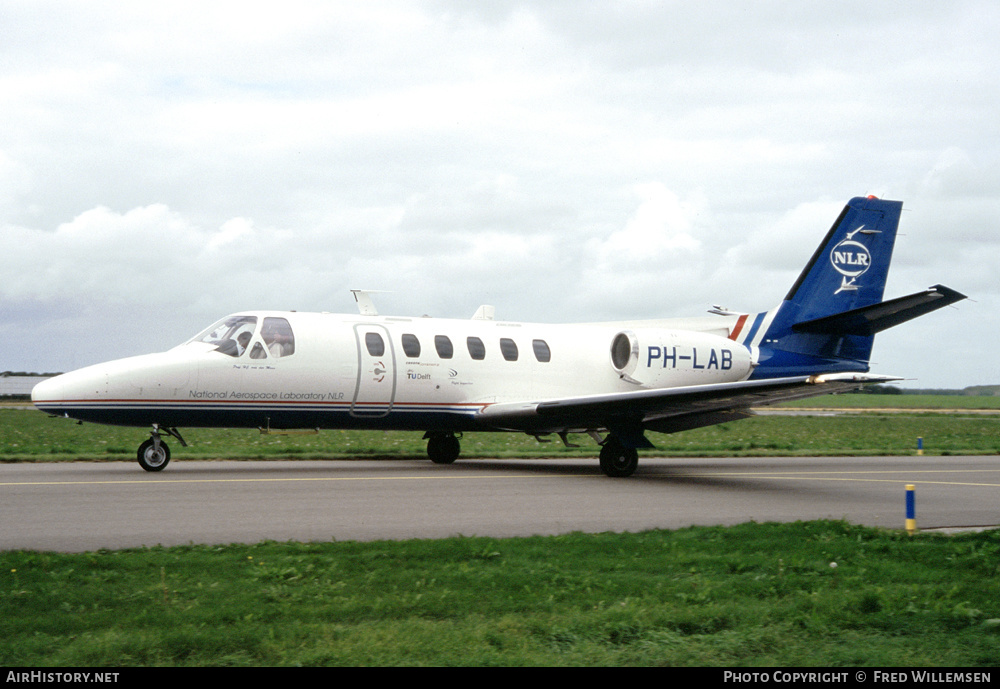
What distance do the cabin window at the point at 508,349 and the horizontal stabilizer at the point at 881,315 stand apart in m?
6.60

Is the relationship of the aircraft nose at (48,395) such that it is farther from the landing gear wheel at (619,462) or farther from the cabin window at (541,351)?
the landing gear wheel at (619,462)

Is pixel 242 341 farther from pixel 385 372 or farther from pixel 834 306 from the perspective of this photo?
pixel 834 306

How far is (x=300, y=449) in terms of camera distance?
68.6 ft

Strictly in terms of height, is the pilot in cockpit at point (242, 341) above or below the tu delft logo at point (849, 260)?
below

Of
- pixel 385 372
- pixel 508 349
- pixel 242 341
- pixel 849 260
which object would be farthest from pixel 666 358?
pixel 242 341

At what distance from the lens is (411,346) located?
17.5 meters

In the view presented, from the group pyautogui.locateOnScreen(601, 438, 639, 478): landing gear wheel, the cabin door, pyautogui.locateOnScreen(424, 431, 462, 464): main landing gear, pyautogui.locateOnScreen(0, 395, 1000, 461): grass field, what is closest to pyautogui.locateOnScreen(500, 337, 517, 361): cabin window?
pyautogui.locateOnScreen(424, 431, 462, 464): main landing gear

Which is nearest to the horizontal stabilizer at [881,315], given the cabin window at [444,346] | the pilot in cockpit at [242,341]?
the cabin window at [444,346]

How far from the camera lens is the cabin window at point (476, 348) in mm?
18156

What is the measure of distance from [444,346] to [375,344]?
1.43m

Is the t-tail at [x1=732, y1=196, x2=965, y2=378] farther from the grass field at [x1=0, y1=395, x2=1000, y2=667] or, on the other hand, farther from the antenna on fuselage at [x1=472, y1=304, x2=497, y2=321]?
the grass field at [x1=0, y1=395, x2=1000, y2=667]

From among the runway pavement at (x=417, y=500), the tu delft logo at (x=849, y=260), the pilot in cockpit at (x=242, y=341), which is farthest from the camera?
the tu delft logo at (x=849, y=260)
